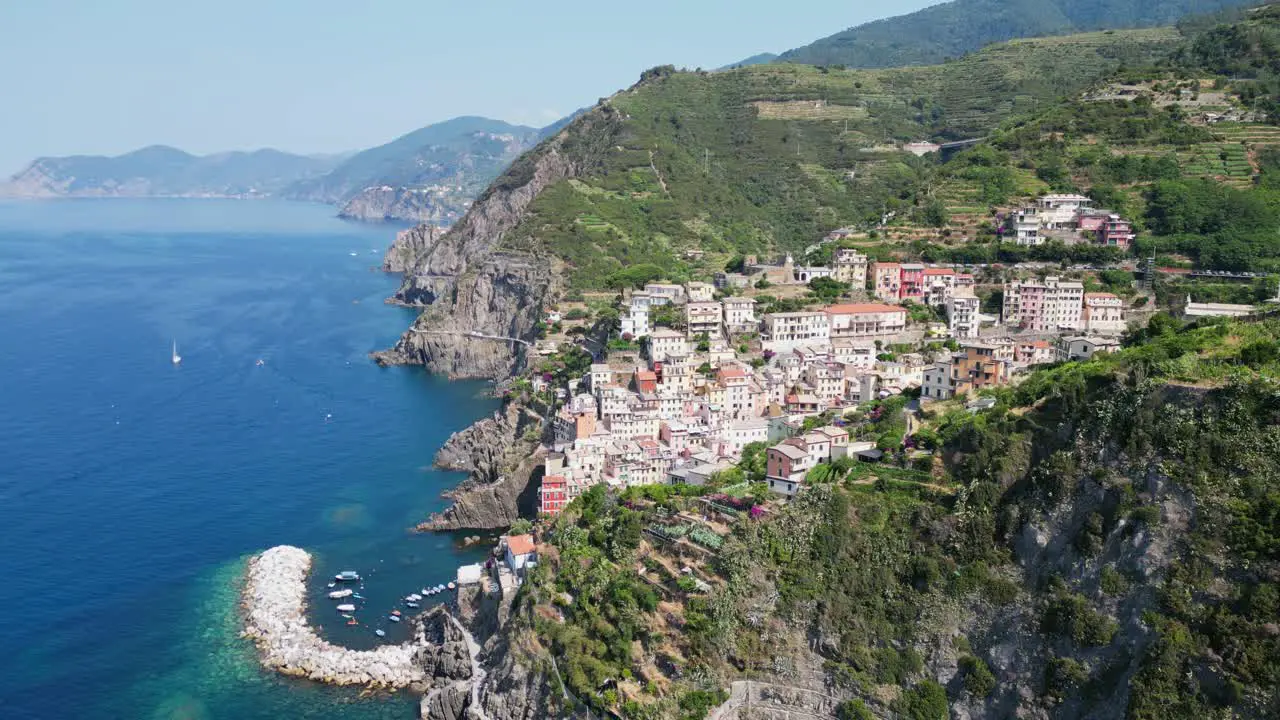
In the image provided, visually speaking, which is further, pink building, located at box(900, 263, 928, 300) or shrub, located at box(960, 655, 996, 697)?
pink building, located at box(900, 263, 928, 300)

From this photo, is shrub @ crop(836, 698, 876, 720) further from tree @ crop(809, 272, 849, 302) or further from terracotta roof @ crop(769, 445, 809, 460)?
tree @ crop(809, 272, 849, 302)

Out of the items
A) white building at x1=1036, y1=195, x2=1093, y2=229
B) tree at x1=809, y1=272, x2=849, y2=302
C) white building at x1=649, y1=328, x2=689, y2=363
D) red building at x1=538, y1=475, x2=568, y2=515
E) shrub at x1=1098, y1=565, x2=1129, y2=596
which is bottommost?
red building at x1=538, y1=475, x2=568, y2=515

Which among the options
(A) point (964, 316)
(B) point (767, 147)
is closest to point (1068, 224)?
(A) point (964, 316)

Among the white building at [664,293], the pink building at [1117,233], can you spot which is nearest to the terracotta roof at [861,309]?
the white building at [664,293]

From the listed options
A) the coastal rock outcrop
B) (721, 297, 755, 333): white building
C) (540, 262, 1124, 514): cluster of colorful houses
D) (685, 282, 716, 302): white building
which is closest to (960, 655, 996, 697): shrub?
(540, 262, 1124, 514): cluster of colorful houses

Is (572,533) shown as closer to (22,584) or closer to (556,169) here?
(22,584)
